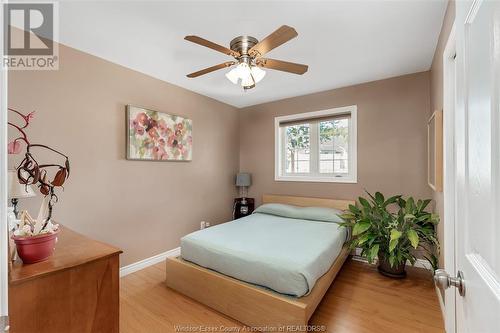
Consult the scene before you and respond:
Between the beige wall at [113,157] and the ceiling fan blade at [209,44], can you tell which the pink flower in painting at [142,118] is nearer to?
the beige wall at [113,157]

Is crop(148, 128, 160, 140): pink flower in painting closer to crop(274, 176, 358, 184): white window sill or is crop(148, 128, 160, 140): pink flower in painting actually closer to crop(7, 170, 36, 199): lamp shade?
crop(7, 170, 36, 199): lamp shade

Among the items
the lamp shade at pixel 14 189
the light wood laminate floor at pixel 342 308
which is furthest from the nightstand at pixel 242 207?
the lamp shade at pixel 14 189

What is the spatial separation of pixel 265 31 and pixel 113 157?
6.88ft

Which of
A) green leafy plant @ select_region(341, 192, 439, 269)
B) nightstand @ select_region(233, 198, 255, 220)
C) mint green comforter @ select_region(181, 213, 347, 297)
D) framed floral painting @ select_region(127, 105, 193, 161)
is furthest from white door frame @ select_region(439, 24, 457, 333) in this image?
framed floral painting @ select_region(127, 105, 193, 161)

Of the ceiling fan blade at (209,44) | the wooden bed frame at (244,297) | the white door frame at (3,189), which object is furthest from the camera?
the wooden bed frame at (244,297)

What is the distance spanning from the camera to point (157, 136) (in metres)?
2.98

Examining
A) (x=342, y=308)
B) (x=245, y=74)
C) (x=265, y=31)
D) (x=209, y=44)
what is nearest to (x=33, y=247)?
(x=209, y=44)

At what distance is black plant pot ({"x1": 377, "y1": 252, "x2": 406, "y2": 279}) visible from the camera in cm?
254

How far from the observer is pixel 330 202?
134 inches

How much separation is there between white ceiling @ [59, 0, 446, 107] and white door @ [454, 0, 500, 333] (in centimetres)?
129

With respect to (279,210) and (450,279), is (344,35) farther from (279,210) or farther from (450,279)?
(279,210)

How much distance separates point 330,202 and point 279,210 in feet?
2.53

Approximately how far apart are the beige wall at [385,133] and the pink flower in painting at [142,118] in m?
2.27

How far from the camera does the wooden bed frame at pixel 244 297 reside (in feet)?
5.42
